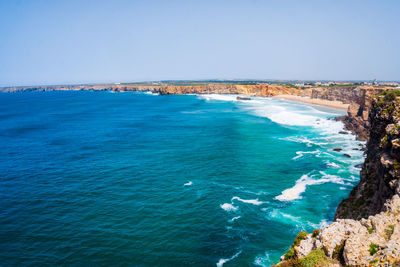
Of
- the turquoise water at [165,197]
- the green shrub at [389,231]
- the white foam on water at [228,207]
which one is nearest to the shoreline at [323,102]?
the turquoise water at [165,197]

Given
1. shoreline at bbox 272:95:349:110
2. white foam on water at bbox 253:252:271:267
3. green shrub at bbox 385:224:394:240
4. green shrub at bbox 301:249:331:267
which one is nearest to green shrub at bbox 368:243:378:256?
green shrub at bbox 385:224:394:240

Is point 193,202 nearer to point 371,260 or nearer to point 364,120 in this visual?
point 371,260

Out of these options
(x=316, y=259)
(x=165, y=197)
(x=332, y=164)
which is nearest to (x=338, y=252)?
(x=316, y=259)

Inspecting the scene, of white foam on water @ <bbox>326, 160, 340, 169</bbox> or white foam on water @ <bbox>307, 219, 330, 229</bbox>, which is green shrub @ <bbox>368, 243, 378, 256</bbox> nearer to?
white foam on water @ <bbox>307, 219, 330, 229</bbox>

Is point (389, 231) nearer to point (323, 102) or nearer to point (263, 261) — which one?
point (263, 261)

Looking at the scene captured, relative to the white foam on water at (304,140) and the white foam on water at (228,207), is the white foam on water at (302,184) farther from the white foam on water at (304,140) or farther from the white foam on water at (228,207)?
the white foam on water at (304,140)

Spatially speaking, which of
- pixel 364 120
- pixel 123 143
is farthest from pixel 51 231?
pixel 364 120
